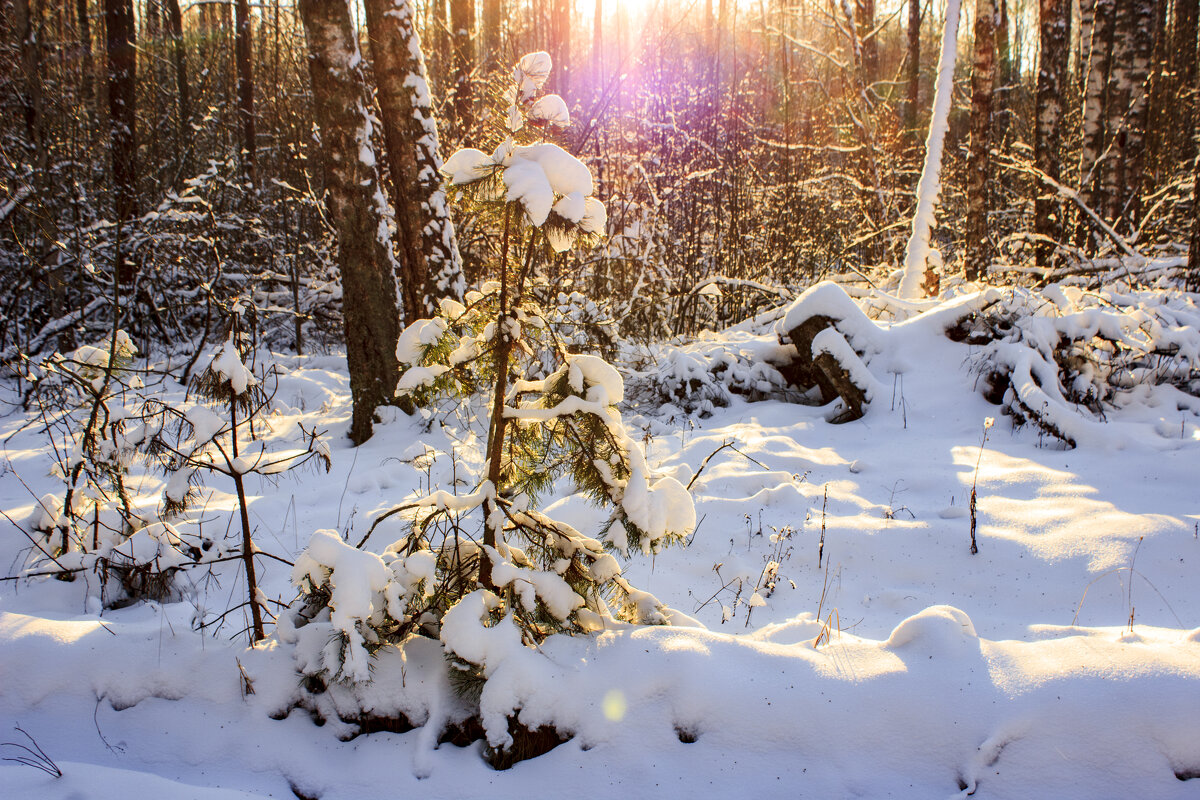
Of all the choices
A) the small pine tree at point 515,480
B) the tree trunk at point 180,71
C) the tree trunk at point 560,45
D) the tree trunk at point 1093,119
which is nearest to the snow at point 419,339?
the small pine tree at point 515,480

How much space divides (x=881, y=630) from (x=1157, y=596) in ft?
3.64

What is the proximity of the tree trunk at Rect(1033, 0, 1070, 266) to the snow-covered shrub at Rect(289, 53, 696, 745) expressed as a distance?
818 cm

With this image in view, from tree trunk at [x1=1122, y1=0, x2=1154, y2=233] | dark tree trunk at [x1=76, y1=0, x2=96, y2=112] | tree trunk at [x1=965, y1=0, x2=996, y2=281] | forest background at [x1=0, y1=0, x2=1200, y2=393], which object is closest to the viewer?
tree trunk at [x1=965, y1=0, x2=996, y2=281]

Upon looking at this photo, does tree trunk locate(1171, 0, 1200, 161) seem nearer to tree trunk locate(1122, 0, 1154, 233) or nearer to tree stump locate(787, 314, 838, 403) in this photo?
tree trunk locate(1122, 0, 1154, 233)

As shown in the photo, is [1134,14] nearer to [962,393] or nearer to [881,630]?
[962,393]

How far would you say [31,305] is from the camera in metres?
7.15

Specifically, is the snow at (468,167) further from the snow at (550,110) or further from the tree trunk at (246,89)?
the tree trunk at (246,89)

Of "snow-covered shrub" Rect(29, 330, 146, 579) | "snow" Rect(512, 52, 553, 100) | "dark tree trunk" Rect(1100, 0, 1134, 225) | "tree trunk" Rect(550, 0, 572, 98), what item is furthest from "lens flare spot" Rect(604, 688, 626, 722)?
"tree trunk" Rect(550, 0, 572, 98)

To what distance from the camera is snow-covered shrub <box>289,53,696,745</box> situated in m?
1.73

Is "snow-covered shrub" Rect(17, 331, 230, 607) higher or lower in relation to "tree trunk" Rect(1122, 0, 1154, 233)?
lower

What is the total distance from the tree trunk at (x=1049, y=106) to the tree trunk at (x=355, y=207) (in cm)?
764

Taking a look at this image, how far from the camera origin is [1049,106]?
8391mm

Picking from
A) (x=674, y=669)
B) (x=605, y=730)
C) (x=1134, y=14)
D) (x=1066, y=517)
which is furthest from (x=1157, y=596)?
(x=1134, y=14)

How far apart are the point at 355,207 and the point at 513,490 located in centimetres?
326
